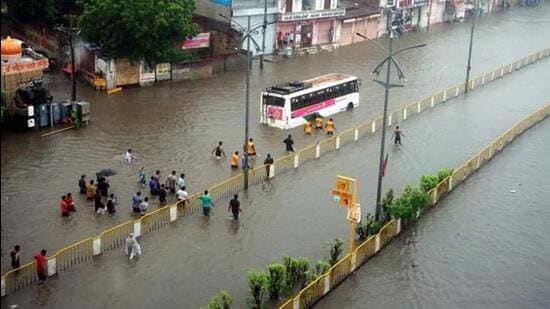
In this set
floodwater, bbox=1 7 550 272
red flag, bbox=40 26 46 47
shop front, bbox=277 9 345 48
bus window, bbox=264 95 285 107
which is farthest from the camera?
shop front, bbox=277 9 345 48

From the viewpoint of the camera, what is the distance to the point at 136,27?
38406 millimetres

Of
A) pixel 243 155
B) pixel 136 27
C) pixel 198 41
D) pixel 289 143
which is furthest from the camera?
pixel 198 41

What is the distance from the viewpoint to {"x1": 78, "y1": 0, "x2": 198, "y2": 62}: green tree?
1512 inches

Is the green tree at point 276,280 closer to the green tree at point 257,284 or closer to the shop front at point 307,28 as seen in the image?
the green tree at point 257,284

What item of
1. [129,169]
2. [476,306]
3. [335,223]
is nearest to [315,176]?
[335,223]

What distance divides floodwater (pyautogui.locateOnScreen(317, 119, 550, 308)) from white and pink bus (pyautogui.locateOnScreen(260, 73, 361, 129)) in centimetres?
934

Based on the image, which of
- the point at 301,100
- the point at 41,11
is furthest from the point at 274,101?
the point at 41,11

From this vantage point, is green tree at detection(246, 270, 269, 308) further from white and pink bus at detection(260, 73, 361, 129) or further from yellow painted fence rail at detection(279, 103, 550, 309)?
white and pink bus at detection(260, 73, 361, 129)

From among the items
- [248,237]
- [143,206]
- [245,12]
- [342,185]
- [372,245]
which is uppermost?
[245,12]

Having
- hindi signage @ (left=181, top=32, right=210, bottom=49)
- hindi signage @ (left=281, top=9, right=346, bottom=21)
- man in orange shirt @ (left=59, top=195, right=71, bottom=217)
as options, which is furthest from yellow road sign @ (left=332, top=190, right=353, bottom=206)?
hindi signage @ (left=281, top=9, right=346, bottom=21)

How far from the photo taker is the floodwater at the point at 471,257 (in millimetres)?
20172

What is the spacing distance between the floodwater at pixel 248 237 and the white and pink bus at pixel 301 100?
3.55m

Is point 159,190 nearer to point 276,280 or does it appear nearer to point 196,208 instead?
point 196,208

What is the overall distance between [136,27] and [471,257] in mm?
22737
